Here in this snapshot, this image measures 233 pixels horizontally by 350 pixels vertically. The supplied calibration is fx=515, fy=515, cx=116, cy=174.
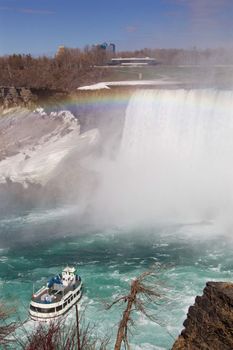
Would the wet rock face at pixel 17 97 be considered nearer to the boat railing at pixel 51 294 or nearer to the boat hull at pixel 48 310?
the boat railing at pixel 51 294

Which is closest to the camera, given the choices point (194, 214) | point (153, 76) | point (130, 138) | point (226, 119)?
point (194, 214)

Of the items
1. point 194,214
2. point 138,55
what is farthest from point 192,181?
point 138,55

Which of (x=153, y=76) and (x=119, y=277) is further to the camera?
(x=153, y=76)

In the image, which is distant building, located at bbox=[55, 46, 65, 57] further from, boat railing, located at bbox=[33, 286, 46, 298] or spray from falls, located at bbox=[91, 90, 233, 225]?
boat railing, located at bbox=[33, 286, 46, 298]

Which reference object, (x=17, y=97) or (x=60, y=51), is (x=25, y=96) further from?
(x=60, y=51)

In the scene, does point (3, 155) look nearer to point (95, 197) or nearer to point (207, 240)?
point (95, 197)

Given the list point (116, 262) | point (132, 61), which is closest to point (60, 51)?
point (132, 61)
